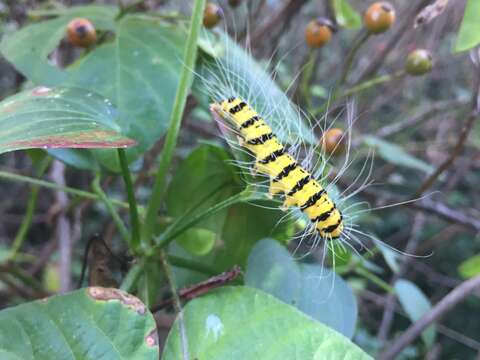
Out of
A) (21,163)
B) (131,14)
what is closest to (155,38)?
(131,14)

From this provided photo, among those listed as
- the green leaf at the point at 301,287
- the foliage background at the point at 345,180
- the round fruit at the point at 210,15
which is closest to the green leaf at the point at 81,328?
the foliage background at the point at 345,180

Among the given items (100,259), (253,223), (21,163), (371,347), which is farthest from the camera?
(371,347)

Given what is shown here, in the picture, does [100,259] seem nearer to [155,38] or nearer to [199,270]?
[199,270]

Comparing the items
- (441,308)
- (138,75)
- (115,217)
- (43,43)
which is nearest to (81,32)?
(43,43)

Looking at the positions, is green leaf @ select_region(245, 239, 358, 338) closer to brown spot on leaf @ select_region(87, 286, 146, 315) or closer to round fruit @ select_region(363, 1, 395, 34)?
brown spot on leaf @ select_region(87, 286, 146, 315)

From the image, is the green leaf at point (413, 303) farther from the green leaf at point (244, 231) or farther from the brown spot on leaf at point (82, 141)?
the brown spot on leaf at point (82, 141)

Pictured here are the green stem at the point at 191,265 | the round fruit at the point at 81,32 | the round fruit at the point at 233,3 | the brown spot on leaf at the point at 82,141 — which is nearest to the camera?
the brown spot on leaf at the point at 82,141
